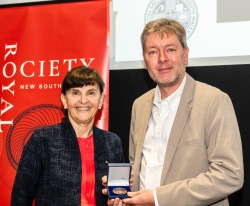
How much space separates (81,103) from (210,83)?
111 cm

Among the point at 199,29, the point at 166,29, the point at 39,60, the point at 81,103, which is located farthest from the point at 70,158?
the point at 199,29

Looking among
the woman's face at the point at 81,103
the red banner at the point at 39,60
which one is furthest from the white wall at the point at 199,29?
the woman's face at the point at 81,103

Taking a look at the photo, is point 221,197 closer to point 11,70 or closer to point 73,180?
point 73,180

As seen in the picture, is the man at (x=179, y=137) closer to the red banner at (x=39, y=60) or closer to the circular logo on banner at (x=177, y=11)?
the circular logo on banner at (x=177, y=11)

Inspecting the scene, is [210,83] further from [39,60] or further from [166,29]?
[39,60]

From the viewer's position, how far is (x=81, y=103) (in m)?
2.32

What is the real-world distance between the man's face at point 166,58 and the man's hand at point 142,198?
648 millimetres

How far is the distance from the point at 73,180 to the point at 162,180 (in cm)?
52

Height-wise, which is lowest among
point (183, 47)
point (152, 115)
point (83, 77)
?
point (152, 115)

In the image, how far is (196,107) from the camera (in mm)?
2088

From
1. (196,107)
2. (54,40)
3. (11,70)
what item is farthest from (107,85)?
(196,107)

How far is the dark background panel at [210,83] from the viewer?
280 cm

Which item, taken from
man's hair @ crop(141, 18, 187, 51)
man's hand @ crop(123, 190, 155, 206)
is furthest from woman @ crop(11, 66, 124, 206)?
man's hair @ crop(141, 18, 187, 51)

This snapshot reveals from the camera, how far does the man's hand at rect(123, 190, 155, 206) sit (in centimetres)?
194
